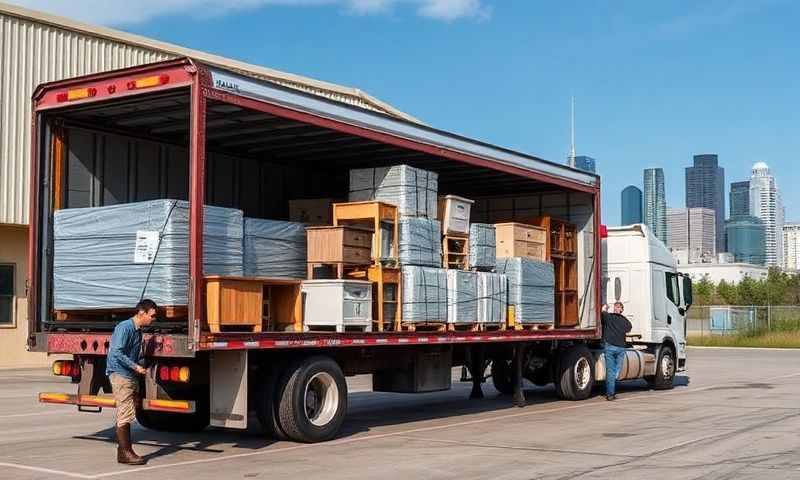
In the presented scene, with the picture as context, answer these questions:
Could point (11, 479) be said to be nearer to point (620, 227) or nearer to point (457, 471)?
point (457, 471)

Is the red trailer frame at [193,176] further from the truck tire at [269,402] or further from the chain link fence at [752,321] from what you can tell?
the chain link fence at [752,321]

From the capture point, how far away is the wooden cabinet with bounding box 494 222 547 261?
15148mm

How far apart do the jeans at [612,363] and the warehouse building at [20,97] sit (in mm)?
11142

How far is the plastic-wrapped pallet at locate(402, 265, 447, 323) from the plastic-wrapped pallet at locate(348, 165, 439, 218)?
2.49ft

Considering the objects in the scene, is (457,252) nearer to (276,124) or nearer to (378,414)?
(378,414)

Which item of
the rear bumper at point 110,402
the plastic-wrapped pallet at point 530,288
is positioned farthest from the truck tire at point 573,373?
the rear bumper at point 110,402

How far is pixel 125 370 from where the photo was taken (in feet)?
32.7

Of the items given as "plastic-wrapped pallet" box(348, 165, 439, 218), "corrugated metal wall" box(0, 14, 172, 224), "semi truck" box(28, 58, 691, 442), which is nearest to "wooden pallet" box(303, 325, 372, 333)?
"semi truck" box(28, 58, 691, 442)

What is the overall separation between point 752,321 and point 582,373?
105 ft

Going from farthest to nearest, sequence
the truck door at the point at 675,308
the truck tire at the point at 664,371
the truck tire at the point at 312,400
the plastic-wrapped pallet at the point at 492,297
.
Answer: the truck door at the point at 675,308 → the truck tire at the point at 664,371 → the plastic-wrapped pallet at the point at 492,297 → the truck tire at the point at 312,400

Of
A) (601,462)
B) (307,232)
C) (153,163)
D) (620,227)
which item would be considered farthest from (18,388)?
(601,462)

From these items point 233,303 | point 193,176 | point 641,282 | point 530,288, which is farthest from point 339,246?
point 641,282

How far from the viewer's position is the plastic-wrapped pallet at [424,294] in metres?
12.6

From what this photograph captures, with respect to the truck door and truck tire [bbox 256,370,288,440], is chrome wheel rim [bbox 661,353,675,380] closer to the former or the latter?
the truck door
